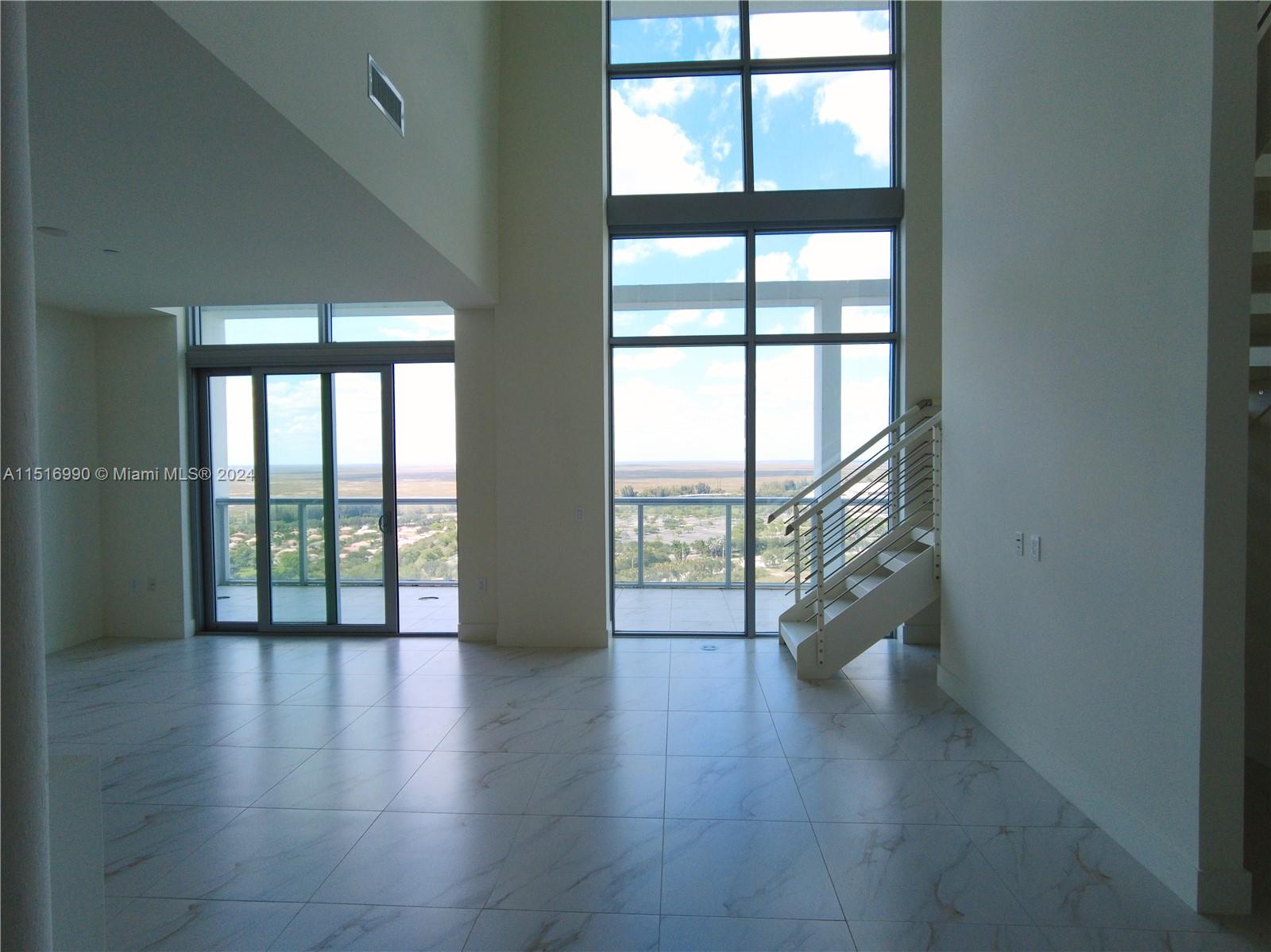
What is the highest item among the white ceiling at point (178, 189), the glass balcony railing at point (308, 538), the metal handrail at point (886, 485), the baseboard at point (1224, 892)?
the white ceiling at point (178, 189)

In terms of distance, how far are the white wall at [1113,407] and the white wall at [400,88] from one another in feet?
9.78

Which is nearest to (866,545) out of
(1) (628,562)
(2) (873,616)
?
(2) (873,616)

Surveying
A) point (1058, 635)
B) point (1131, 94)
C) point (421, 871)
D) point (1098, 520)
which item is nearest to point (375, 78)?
point (1131, 94)

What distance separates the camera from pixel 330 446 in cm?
543

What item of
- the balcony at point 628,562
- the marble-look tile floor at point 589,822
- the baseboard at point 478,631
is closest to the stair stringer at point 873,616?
the marble-look tile floor at point 589,822

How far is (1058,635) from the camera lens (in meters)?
2.83

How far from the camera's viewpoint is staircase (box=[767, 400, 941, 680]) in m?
4.33

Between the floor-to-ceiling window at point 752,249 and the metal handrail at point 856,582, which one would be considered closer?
the metal handrail at point 856,582

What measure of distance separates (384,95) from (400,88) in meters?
0.27

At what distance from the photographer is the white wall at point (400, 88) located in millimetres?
2055

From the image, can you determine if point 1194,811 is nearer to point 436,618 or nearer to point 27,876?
point 27,876

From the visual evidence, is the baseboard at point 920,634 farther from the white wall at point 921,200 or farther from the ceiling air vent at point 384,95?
the ceiling air vent at point 384,95

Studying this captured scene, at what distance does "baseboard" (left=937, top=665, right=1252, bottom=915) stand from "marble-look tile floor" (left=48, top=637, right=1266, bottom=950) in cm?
5

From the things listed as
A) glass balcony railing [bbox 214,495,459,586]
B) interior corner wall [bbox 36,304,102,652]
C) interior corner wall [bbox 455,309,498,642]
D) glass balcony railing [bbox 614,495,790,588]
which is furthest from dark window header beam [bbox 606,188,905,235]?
interior corner wall [bbox 36,304,102,652]
